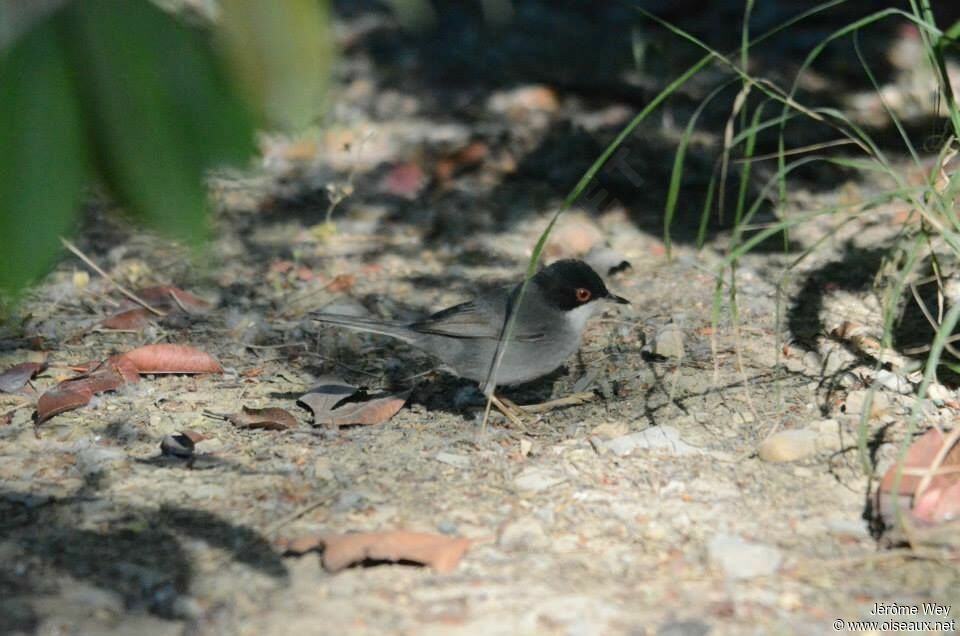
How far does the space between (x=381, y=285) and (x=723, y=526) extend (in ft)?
9.23

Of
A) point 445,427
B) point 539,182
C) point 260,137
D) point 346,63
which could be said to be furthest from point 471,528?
point 346,63

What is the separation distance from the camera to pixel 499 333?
470 cm

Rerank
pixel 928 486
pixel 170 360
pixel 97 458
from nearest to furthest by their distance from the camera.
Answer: pixel 928 486 < pixel 97 458 < pixel 170 360

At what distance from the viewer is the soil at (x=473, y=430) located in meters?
3.00

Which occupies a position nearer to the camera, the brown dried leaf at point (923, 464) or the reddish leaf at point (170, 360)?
the brown dried leaf at point (923, 464)

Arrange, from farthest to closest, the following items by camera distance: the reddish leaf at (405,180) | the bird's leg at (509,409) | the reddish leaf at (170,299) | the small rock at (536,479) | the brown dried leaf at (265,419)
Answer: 1. the reddish leaf at (405,180)
2. the reddish leaf at (170,299)
3. the bird's leg at (509,409)
4. the brown dried leaf at (265,419)
5. the small rock at (536,479)

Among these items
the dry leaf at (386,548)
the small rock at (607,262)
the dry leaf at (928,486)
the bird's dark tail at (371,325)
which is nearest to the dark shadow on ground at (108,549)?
the dry leaf at (386,548)

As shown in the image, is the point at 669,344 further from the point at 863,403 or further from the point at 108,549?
the point at 108,549

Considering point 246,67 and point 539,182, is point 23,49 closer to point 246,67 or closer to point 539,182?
point 246,67

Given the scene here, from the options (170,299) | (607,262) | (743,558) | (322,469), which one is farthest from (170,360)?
(743,558)

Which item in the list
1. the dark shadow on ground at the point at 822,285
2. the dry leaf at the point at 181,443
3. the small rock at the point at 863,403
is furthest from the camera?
the dark shadow on ground at the point at 822,285

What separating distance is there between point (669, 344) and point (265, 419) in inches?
67.2

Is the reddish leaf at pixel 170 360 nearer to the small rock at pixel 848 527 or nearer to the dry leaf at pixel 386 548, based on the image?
the dry leaf at pixel 386 548

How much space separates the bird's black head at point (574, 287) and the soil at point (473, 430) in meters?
0.28
